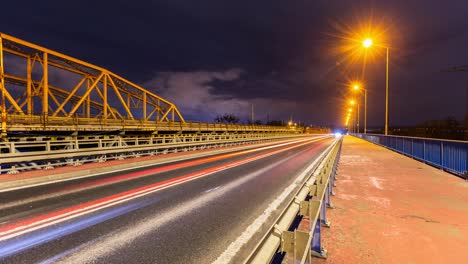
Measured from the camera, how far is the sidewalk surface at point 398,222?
12.6 feet

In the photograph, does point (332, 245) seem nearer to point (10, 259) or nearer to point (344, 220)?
point (344, 220)

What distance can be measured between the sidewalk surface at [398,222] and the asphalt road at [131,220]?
1444mm

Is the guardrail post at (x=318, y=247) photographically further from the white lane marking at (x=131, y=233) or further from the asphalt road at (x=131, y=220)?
the white lane marking at (x=131, y=233)

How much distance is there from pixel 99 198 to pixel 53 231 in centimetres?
241

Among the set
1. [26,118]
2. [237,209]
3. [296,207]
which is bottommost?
[237,209]

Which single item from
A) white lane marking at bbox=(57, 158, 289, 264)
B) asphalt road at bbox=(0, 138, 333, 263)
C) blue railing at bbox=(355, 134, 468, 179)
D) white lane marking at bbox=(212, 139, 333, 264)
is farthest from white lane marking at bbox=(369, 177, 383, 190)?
white lane marking at bbox=(57, 158, 289, 264)

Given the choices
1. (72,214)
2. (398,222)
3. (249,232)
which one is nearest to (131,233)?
(72,214)

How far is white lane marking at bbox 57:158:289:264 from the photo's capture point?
396 cm

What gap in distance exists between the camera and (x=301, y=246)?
229cm

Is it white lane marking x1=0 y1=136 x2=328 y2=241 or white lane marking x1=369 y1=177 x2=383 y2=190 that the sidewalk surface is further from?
white lane marking x1=0 y1=136 x2=328 y2=241

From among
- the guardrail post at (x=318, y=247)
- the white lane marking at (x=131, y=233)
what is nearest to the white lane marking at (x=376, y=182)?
the white lane marking at (x=131, y=233)

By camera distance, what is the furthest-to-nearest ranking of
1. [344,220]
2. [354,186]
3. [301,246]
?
1. [354,186]
2. [344,220]
3. [301,246]

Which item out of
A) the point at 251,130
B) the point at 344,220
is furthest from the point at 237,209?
the point at 251,130

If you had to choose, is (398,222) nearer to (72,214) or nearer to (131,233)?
(131,233)
